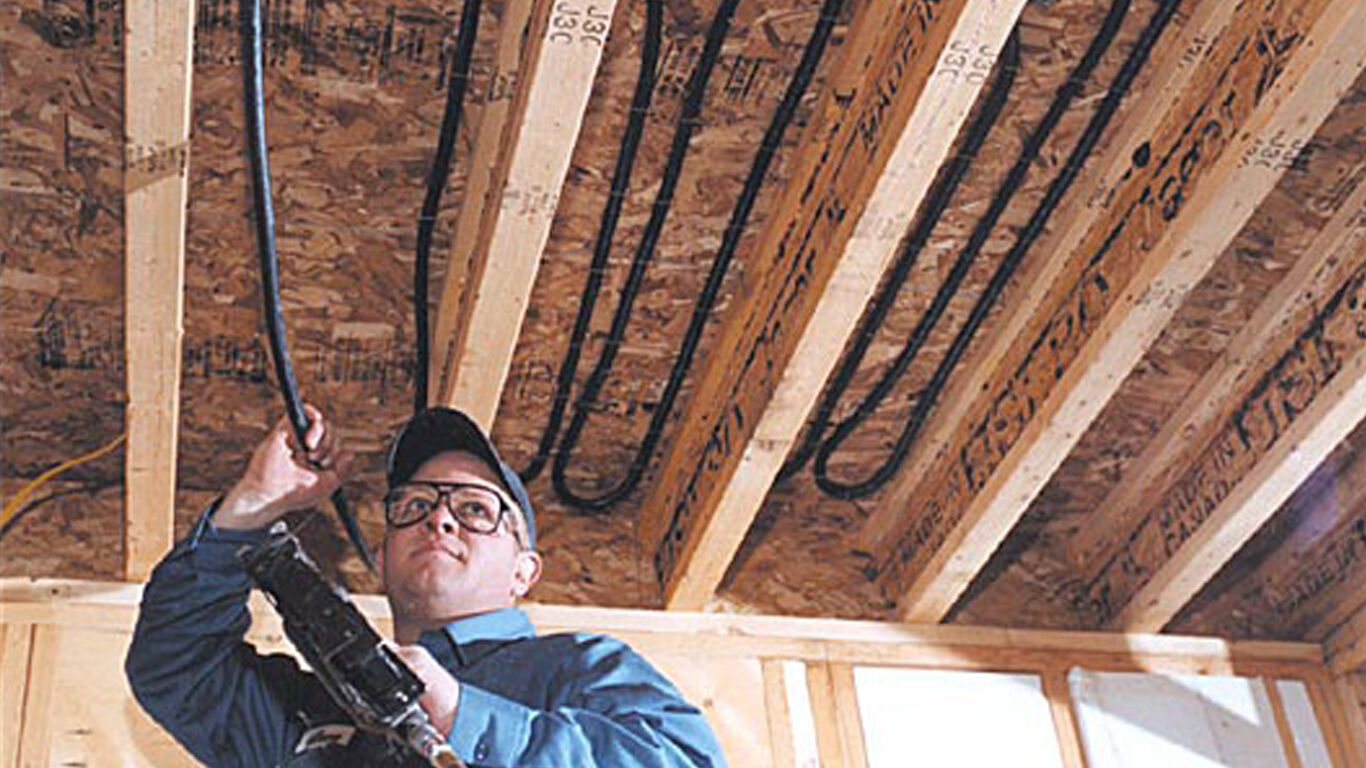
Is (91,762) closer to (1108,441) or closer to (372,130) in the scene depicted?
(372,130)

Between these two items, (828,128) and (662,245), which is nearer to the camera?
(828,128)

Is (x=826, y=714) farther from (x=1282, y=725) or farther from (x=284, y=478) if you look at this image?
(x=284, y=478)

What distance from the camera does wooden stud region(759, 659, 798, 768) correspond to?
12.1 ft

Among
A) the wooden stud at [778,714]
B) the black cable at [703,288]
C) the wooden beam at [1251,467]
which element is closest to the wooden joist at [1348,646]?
the wooden beam at [1251,467]

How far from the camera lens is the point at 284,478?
2256 mm

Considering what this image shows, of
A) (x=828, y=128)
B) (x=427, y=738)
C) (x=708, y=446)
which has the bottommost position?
(x=427, y=738)

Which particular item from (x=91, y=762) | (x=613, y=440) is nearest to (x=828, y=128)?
(x=613, y=440)

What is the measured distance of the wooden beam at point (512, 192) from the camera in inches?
110

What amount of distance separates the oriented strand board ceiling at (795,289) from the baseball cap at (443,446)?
Answer: 63cm

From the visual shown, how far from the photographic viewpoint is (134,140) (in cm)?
280

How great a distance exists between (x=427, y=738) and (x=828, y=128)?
1809 mm

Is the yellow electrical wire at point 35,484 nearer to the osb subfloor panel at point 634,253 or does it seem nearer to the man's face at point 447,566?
the osb subfloor panel at point 634,253

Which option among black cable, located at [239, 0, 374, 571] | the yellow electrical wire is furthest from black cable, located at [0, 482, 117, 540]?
black cable, located at [239, 0, 374, 571]

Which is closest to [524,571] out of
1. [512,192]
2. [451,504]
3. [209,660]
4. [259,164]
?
[451,504]
